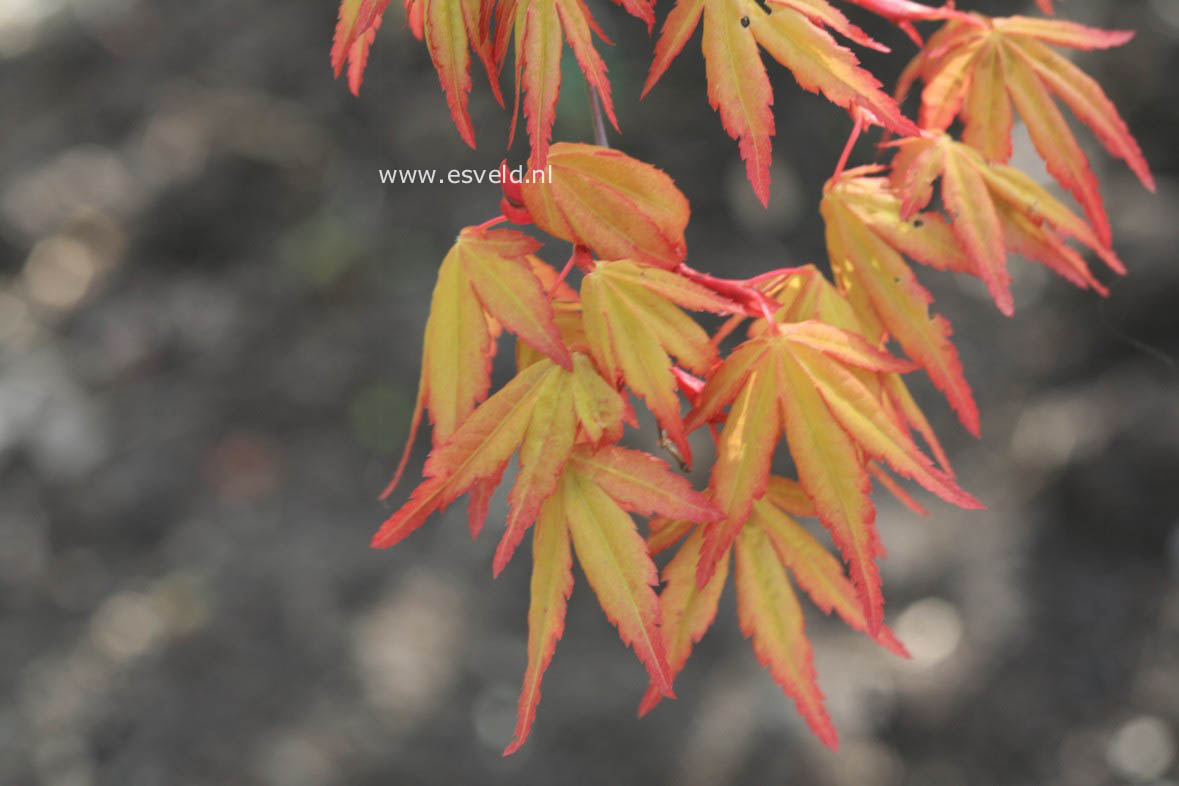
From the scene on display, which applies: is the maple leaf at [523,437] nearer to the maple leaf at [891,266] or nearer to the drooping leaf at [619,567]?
the drooping leaf at [619,567]

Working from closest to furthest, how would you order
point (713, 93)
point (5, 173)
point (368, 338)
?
point (713, 93), point (368, 338), point (5, 173)

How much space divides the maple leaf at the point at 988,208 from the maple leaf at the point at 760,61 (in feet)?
0.31

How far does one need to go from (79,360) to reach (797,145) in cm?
158

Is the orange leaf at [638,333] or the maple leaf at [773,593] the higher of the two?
the orange leaf at [638,333]

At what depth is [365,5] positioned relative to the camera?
56 centimetres

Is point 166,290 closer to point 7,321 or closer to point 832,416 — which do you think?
point 7,321

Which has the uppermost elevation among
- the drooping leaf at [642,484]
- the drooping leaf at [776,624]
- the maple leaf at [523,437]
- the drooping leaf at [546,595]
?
the maple leaf at [523,437]

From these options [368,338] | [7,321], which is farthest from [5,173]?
[368,338]

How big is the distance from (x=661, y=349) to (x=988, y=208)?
25cm

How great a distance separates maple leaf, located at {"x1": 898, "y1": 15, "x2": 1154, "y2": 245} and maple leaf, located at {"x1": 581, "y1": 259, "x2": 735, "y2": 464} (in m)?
A: 0.29

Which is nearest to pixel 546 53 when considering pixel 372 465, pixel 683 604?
pixel 683 604

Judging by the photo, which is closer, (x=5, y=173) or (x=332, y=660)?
(x=332, y=660)

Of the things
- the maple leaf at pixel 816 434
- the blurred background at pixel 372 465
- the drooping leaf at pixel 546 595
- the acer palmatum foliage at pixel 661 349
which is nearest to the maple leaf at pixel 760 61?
the acer palmatum foliage at pixel 661 349

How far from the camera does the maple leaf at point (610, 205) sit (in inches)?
22.3
